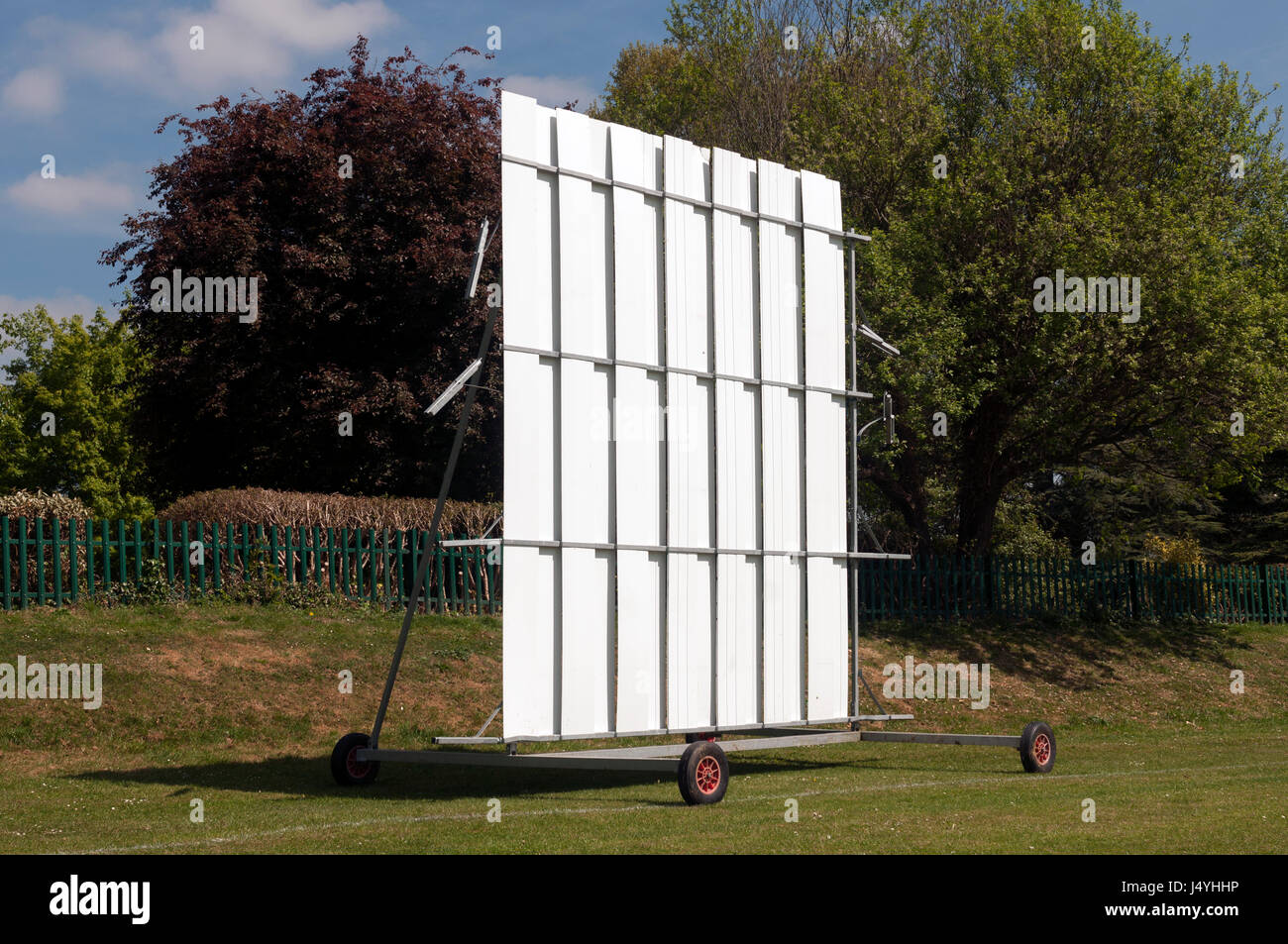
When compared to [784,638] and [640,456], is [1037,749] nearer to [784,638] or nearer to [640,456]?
[784,638]

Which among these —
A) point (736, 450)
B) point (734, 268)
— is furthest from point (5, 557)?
point (734, 268)

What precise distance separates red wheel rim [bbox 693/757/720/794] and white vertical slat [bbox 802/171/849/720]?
3.81m

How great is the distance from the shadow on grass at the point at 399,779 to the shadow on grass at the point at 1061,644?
11571 millimetres

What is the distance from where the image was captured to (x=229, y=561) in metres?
22.1

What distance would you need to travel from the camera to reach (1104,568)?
34.1m

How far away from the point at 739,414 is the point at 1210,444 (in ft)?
66.2

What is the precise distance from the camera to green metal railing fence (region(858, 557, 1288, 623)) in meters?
30.5

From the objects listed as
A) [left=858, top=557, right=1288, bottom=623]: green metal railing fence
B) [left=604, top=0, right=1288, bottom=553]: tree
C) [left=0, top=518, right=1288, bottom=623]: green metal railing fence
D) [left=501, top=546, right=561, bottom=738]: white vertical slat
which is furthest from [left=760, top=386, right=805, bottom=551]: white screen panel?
[left=858, top=557, right=1288, bottom=623]: green metal railing fence

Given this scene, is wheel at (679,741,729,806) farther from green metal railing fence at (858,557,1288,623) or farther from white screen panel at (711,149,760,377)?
green metal railing fence at (858,557,1288,623)

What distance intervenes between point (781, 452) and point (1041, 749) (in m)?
5.13

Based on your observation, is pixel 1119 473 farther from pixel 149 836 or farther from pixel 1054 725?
pixel 149 836

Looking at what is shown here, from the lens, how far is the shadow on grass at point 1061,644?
1133 inches

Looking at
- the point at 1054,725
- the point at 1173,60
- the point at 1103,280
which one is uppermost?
the point at 1173,60

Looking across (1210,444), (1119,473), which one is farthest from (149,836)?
(1119,473)
